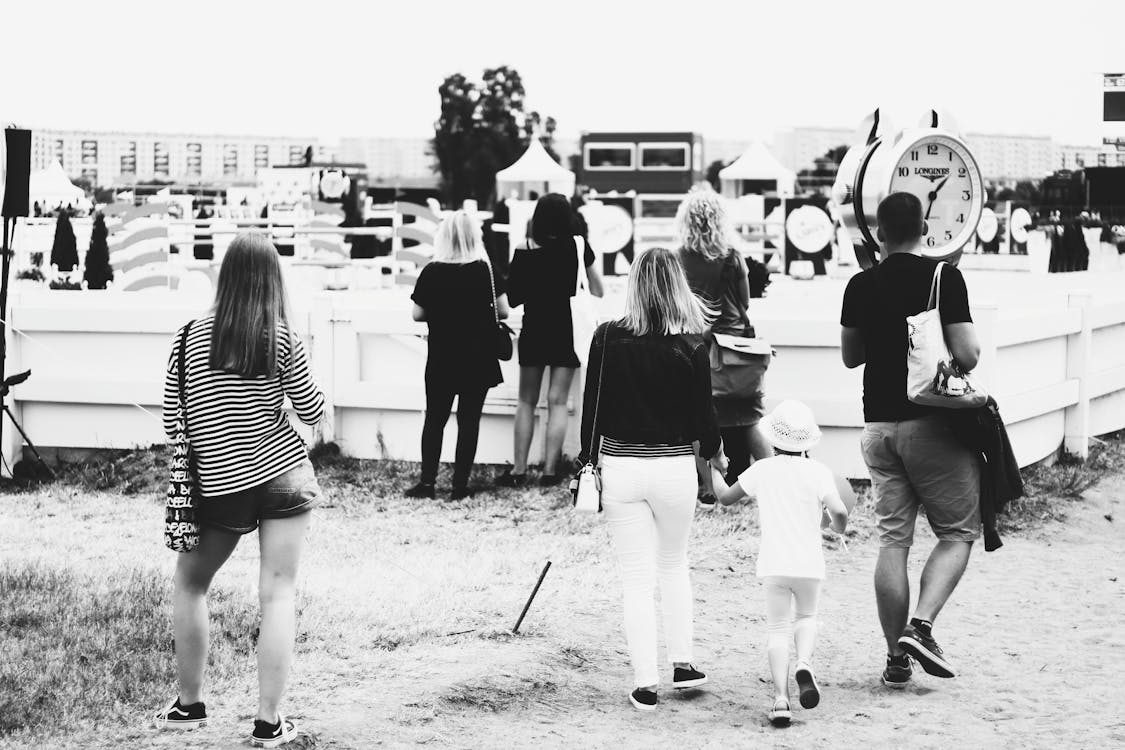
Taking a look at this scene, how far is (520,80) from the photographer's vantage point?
10506 cm

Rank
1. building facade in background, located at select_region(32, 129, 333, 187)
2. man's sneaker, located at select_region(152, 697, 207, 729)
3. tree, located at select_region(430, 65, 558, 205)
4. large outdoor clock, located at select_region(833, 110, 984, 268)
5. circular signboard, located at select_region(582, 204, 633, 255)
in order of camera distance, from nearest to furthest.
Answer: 1. man's sneaker, located at select_region(152, 697, 207, 729)
2. large outdoor clock, located at select_region(833, 110, 984, 268)
3. circular signboard, located at select_region(582, 204, 633, 255)
4. tree, located at select_region(430, 65, 558, 205)
5. building facade in background, located at select_region(32, 129, 333, 187)

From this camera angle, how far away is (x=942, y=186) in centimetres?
780

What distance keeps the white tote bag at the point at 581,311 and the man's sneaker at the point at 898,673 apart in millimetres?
4070

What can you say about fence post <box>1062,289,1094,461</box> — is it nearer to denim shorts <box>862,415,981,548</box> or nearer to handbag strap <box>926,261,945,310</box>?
denim shorts <box>862,415,981,548</box>

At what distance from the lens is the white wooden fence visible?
30.3ft

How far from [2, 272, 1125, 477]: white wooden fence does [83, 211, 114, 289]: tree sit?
9786 mm

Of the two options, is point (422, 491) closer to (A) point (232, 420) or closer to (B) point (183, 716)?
(B) point (183, 716)

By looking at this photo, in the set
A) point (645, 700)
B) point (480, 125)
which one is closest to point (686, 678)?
point (645, 700)

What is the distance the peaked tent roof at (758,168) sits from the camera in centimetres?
3994

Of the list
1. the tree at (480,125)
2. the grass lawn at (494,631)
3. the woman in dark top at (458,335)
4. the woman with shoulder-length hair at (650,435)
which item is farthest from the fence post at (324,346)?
the tree at (480,125)

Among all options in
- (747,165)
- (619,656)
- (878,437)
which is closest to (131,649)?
(619,656)

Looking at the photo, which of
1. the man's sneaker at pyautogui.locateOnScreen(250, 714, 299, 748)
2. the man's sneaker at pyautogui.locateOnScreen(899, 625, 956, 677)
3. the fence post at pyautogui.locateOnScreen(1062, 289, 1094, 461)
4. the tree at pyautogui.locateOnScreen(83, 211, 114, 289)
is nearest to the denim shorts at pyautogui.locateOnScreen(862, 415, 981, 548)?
the man's sneaker at pyautogui.locateOnScreen(899, 625, 956, 677)

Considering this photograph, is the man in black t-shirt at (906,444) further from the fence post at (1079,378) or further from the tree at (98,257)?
the tree at (98,257)

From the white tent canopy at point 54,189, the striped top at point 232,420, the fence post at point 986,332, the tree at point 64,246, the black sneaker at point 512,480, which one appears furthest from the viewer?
the white tent canopy at point 54,189
